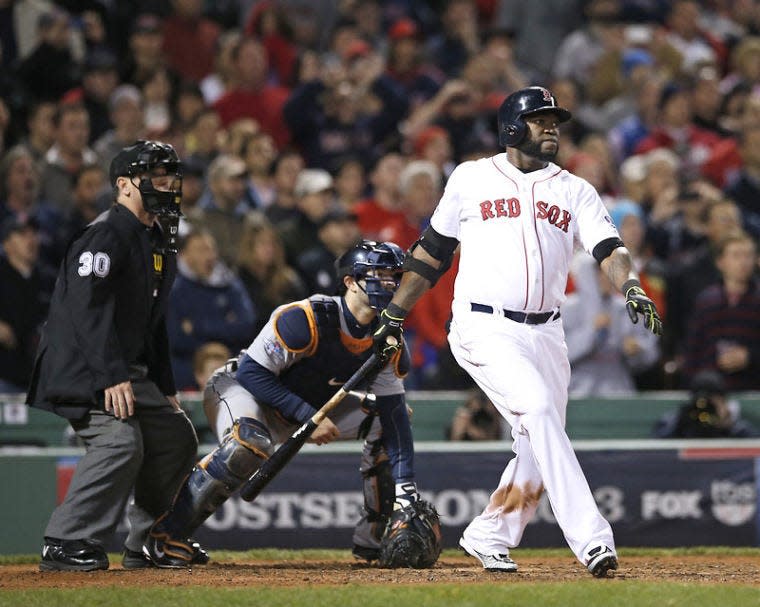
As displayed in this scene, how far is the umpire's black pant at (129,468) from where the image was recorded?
22.7 ft

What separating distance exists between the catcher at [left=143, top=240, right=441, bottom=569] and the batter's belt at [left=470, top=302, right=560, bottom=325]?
494 millimetres

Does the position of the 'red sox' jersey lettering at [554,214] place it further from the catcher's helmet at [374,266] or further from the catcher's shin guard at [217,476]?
the catcher's shin guard at [217,476]

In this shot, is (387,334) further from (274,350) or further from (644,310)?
(644,310)

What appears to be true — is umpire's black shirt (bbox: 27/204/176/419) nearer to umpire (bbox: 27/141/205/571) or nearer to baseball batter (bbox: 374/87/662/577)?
umpire (bbox: 27/141/205/571)

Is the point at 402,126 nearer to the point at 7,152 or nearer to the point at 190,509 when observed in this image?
the point at 7,152

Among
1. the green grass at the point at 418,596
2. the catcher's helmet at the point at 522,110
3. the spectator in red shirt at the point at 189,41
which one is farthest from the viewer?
the spectator in red shirt at the point at 189,41

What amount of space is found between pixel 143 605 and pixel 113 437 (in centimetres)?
122

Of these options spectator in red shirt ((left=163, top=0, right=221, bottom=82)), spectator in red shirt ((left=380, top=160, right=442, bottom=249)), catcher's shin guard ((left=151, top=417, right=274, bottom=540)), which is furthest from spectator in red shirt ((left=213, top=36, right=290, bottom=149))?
catcher's shin guard ((left=151, top=417, right=274, bottom=540))

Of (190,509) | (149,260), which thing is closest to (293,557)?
(190,509)

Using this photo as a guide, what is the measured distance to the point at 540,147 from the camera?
22.8ft

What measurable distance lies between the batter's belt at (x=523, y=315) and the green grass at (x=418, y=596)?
119cm

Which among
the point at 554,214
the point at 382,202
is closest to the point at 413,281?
the point at 554,214

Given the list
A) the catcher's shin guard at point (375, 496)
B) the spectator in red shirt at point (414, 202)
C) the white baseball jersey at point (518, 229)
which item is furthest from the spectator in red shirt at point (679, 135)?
the white baseball jersey at point (518, 229)

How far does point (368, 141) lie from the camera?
13328 mm
